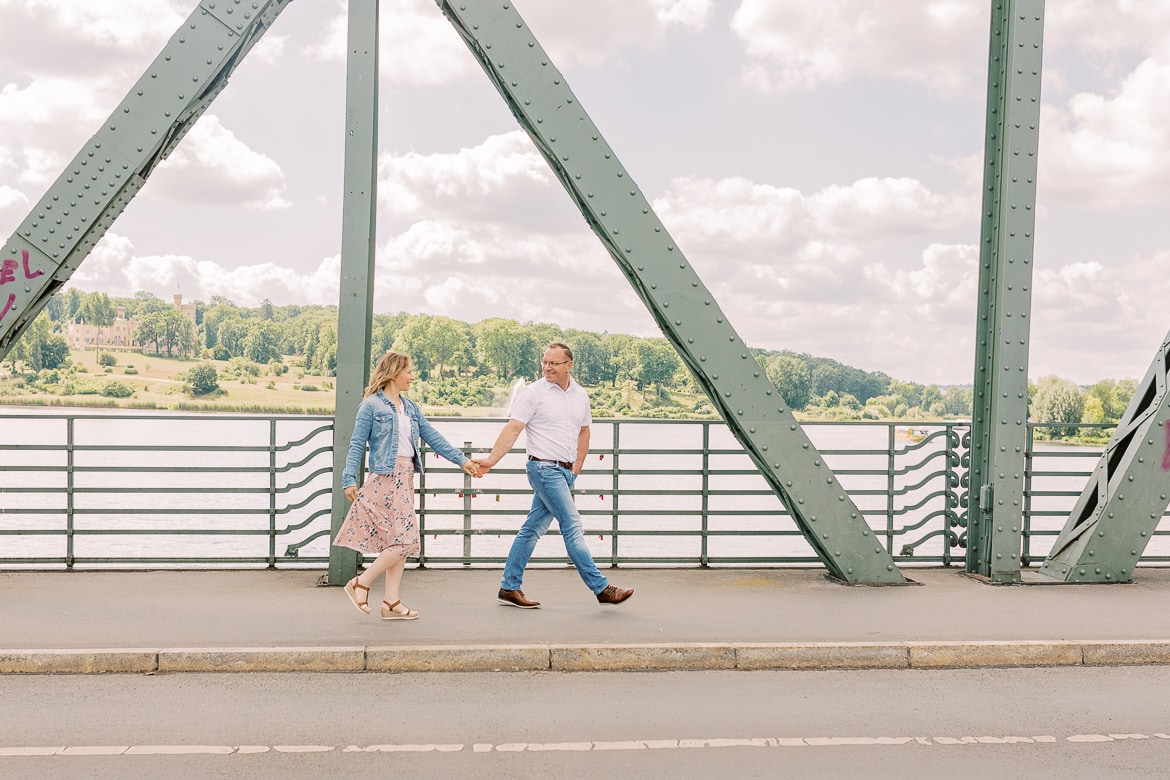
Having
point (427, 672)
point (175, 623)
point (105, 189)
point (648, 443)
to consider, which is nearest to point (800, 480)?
point (648, 443)

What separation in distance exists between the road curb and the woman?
0.86 metres

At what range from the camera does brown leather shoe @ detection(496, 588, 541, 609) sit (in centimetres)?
666

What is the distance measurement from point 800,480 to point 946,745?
124 inches

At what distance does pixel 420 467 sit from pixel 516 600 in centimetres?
117

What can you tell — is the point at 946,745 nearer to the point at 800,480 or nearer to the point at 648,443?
the point at 800,480

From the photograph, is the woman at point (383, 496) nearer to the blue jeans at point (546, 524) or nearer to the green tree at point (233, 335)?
the blue jeans at point (546, 524)

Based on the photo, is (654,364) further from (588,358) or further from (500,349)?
(500,349)

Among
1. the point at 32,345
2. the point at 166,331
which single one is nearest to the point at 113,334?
the point at 166,331

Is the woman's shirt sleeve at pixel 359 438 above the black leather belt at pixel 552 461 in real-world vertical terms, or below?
above

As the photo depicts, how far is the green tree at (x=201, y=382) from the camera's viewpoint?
13.4 m

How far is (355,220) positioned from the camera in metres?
7.22

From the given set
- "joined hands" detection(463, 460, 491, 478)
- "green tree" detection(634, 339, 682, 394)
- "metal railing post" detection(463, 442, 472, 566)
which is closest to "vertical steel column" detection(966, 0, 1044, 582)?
"green tree" detection(634, 339, 682, 394)

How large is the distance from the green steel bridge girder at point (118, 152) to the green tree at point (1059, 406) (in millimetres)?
7359

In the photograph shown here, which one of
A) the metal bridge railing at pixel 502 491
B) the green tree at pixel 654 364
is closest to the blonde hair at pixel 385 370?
the metal bridge railing at pixel 502 491
